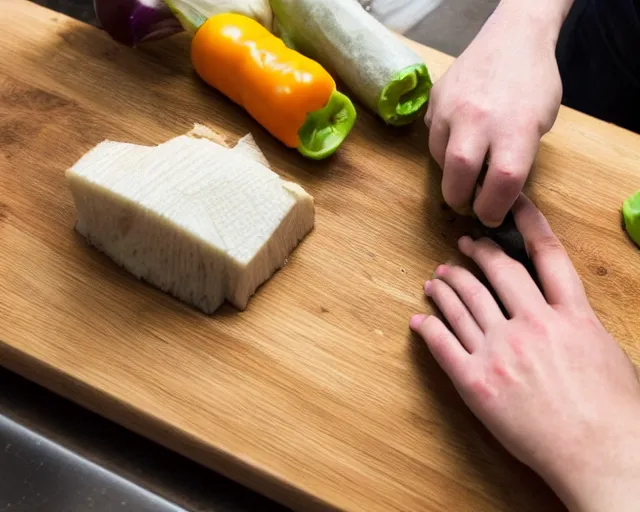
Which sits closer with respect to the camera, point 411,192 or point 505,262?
point 505,262

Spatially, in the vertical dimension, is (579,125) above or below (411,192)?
above

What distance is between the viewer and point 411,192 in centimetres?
107

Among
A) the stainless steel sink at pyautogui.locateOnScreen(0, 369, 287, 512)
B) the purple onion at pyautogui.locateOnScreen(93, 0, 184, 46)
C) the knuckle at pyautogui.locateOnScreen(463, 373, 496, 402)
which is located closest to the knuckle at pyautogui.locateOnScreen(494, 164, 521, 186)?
the knuckle at pyautogui.locateOnScreen(463, 373, 496, 402)

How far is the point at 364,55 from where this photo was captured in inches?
43.6

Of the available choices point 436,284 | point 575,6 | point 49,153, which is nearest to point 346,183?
point 436,284

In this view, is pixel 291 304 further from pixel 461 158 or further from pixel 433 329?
pixel 461 158

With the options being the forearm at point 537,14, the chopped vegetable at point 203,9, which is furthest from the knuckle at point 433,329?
the chopped vegetable at point 203,9

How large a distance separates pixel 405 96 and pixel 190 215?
44 centimetres

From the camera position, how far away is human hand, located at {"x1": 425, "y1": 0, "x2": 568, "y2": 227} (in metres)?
0.93

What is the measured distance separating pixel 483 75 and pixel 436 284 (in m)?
0.31

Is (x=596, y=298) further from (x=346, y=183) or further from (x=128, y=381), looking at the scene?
(x=128, y=381)

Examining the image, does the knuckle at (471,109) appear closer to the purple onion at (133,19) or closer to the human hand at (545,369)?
the human hand at (545,369)

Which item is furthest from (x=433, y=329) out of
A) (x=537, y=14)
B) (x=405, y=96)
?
(x=537, y=14)

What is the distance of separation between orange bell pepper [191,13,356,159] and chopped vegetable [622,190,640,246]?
430 mm
